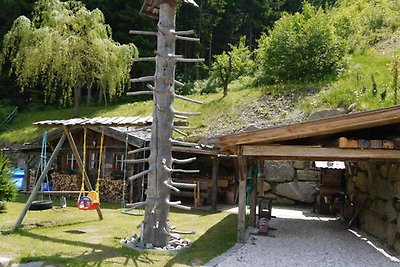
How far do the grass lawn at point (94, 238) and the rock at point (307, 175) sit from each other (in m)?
4.83

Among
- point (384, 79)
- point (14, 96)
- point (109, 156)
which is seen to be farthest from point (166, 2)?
point (14, 96)

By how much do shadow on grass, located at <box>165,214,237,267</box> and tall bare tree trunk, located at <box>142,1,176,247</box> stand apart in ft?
2.24

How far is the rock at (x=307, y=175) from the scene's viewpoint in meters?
16.6

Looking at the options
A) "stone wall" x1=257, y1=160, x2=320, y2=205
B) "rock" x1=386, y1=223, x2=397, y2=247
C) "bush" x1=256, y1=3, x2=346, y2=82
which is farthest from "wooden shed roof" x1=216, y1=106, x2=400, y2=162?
"bush" x1=256, y1=3, x2=346, y2=82

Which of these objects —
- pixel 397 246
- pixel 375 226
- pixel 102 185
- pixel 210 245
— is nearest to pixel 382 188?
pixel 375 226

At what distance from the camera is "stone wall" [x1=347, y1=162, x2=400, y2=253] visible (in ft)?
27.5

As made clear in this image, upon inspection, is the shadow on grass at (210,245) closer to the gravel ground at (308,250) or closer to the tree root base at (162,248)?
the tree root base at (162,248)

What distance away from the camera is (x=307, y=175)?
16.6 metres

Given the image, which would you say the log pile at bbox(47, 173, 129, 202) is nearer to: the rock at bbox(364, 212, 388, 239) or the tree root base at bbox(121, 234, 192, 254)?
the tree root base at bbox(121, 234, 192, 254)

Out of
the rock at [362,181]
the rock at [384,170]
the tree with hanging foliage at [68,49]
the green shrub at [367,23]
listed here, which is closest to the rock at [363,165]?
the rock at [362,181]

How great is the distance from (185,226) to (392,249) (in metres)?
4.63

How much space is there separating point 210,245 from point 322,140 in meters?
2.99

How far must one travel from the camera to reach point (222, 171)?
17.3 meters

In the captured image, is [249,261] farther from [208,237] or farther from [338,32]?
[338,32]
